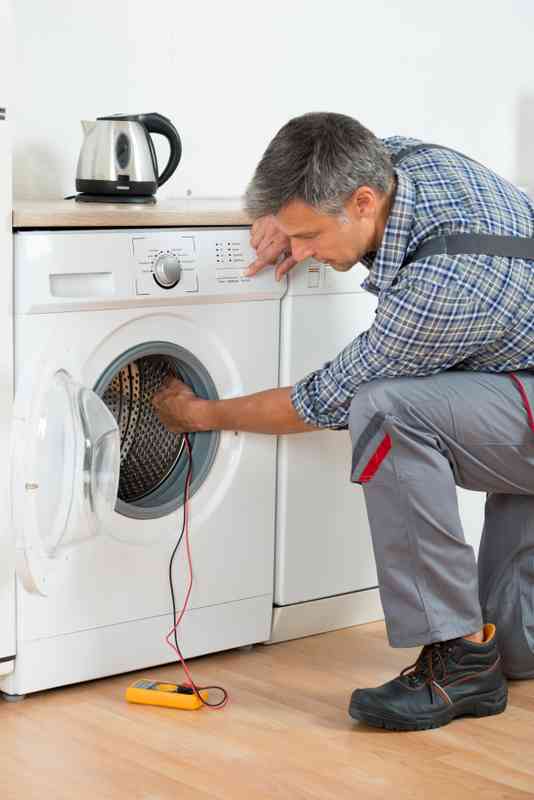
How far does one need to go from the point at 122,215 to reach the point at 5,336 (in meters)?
0.30

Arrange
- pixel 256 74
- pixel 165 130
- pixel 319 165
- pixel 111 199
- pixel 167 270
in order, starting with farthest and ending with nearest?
1. pixel 256 74
2. pixel 165 130
3. pixel 111 199
4. pixel 167 270
5. pixel 319 165

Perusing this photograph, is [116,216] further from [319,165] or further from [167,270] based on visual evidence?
[319,165]

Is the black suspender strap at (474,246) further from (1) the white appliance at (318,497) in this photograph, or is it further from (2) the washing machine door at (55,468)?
(2) the washing machine door at (55,468)

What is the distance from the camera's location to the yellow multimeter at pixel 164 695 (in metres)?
2.10

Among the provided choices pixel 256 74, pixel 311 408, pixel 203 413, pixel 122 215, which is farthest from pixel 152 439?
pixel 256 74

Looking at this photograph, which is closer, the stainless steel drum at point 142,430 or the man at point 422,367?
the man at point 422,367

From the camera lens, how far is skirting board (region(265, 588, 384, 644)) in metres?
2.47

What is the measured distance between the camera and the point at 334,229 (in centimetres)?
199

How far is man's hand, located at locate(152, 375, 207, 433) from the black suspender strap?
0.49 metres

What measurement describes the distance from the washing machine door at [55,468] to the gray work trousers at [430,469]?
0.42m

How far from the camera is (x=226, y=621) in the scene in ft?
7.79

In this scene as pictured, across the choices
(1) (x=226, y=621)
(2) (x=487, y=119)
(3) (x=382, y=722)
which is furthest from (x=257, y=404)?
(2) (x=487, y=119)

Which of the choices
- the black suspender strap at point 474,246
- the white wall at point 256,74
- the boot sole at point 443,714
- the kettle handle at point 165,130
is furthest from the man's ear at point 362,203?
the white wall at point 256,74

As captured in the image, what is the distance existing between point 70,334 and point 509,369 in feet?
2.42
